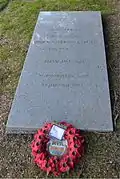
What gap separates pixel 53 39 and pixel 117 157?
5.28 ft

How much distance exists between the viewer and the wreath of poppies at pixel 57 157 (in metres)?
2.46

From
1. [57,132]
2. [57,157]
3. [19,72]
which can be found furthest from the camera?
[19,72]

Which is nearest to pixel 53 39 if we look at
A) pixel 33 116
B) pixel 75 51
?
pixel 75 51

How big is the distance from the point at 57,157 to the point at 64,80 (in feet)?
2.86

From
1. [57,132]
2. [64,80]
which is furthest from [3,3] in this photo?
[57,132]

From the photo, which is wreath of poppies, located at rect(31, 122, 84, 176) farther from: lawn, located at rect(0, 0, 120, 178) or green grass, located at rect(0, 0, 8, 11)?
green grass, located at rect(0, 0, 8, 11)

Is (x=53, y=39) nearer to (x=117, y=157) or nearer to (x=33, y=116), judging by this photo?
(x=33, y=116)

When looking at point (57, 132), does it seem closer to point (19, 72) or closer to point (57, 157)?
point (57, 157)

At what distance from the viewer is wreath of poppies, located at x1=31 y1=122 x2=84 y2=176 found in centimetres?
246

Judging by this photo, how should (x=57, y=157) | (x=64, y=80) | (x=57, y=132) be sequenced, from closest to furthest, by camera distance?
(x=57, y=157), (x=57, y=132), (x=64, y=80)

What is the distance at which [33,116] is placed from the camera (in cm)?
284

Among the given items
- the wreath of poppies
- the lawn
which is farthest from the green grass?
the wreath of poppies

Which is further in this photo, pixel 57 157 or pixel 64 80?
pixel 64 80

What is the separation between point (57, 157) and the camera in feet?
8.22
